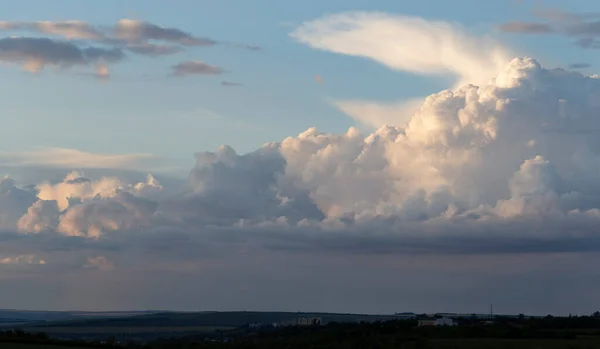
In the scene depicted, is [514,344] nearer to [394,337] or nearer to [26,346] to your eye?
[394,337]

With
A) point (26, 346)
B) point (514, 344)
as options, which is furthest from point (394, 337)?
point (26, 346)

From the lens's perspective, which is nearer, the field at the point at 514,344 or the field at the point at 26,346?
the field at the point at 26,346

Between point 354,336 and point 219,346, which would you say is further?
point 354,336

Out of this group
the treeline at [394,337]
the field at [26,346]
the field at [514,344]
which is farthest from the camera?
the treeline at [394,337]

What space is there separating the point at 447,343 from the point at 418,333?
3210 centimetres

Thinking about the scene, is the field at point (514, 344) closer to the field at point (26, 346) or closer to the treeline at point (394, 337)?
the treeline at point (394, 337)

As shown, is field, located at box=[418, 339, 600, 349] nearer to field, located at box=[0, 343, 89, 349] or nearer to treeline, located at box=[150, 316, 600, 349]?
treeline, located at box=[150, 316, 600, 349]

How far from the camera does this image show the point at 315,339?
192125 millimetres

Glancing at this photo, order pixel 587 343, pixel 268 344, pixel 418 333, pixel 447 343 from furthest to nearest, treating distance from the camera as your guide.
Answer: pixel 418 333, pixel 268 344, pixel 447 343, pixel 587 343

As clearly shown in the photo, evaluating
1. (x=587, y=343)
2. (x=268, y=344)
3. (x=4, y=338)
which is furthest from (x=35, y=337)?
(x=587, y=343)

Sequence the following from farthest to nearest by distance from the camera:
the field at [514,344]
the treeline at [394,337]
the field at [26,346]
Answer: the treeline at [394,337] < the field at [514,344] < the field at [26,346]

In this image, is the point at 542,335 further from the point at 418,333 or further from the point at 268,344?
the point at 268,344

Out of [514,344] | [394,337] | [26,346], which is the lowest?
[26,346]

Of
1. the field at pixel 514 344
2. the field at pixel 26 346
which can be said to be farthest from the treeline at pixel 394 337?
the field at pixel 26 346
